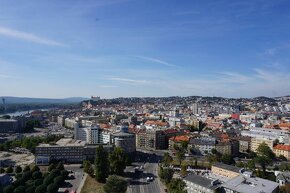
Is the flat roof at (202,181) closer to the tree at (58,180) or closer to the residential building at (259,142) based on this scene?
the tree at (58,180)

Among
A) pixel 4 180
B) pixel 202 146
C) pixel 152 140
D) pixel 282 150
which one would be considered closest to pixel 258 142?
pixel 282 150

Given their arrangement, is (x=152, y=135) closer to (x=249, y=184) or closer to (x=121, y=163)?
(x=121, y=163)

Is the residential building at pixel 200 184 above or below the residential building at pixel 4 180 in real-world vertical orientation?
above

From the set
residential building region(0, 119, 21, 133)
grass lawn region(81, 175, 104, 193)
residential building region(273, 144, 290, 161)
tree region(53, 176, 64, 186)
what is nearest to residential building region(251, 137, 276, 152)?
residential building region(273, 144, 290, 161)

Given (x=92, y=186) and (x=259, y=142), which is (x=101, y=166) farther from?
(x=259, y=142)

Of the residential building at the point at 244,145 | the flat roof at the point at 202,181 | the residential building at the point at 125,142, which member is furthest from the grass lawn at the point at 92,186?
the residential building at the point at 244,145

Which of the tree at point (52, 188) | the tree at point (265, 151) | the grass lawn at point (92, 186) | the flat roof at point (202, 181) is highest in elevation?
the flat roof at point (202, 181)

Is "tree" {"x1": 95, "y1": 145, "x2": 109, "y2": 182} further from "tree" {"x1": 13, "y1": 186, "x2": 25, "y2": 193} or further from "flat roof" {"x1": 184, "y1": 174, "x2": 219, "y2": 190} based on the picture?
"flat roof" {"x1": 184, "y1": 174, "x2": 219, "y2": 190}
